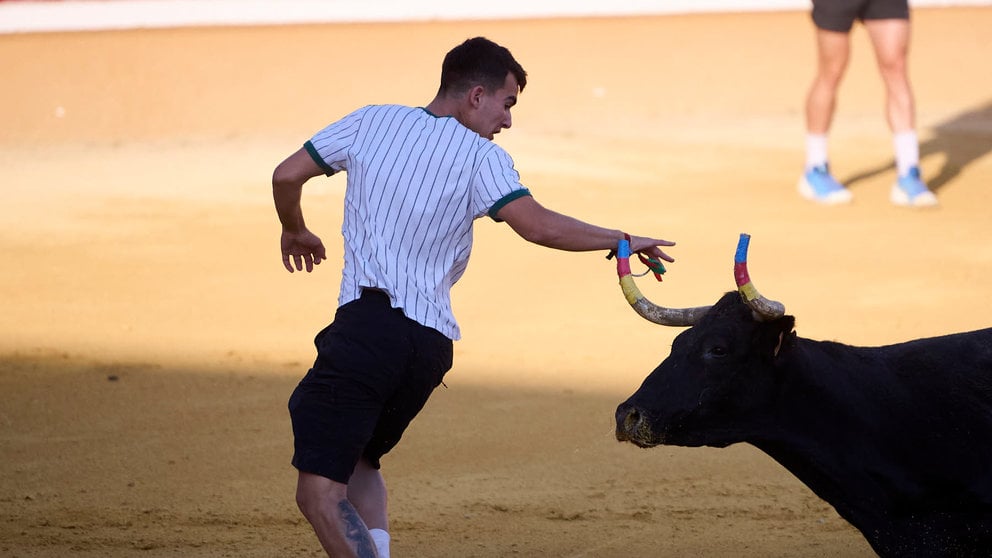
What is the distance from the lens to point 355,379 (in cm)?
347

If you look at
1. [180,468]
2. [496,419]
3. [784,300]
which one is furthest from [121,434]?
[784,300]

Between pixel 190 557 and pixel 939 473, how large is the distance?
220 cm

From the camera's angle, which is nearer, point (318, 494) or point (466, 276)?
point (318, 494)

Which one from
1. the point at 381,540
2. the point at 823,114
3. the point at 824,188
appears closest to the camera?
the point at 381,540

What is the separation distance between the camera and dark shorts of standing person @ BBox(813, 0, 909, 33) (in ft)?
30.5

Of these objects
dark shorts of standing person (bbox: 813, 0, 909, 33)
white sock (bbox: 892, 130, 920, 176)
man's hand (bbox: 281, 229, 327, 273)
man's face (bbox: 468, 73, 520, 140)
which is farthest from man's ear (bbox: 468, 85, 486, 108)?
white sock (bbox: 892, 130, 920, 176)

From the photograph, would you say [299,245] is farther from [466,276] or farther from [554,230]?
[466,276]

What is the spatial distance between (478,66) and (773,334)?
961 mm

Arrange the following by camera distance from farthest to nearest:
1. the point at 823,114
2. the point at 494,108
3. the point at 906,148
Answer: the point at 823,114 < the point at 906,148 < the point at 494,108

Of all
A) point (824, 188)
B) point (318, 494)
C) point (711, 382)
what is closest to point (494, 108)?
point (711, 382)

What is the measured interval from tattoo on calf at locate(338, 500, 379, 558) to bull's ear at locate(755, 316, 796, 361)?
1031mm

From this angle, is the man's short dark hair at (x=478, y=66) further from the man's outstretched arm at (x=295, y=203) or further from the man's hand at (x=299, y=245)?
the man's hand at (x=299, y=245)

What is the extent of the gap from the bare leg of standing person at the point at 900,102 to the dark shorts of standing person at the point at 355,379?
654 cm

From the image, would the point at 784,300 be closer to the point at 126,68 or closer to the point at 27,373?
the point at 27,373
